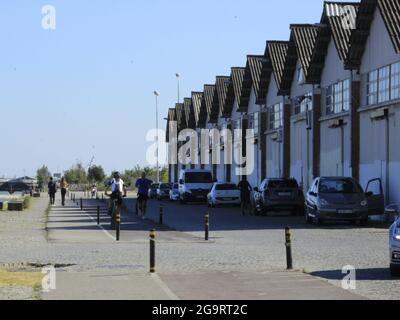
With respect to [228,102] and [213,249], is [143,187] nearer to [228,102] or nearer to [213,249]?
[213,249]

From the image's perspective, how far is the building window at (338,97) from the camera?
40438mm

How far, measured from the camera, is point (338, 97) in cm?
4188

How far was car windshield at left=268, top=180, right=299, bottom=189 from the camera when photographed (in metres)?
37.8

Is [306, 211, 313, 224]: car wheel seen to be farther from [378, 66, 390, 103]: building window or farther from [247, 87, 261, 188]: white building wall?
[247, 87, 261, 188]: white building wall

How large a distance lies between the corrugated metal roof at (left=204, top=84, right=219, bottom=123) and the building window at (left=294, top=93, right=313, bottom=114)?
25.5 m

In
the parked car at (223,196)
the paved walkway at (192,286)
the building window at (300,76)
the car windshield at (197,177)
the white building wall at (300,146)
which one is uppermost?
the building window at (300,76)

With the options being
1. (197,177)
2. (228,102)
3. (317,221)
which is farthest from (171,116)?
(317,221)

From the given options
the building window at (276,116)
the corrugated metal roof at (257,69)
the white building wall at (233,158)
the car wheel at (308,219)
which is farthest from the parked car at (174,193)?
the car wheel at (308,219)

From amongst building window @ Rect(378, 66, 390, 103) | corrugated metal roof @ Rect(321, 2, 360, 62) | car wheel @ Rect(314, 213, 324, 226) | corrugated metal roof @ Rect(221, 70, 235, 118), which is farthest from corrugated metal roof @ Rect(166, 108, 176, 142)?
car wheel @ Rect(314, 213, 324, 226)

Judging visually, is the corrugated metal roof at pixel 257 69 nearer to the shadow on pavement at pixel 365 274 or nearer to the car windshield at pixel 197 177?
the car windshield at pixel 197 177

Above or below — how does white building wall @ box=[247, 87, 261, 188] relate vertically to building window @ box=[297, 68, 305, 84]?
below

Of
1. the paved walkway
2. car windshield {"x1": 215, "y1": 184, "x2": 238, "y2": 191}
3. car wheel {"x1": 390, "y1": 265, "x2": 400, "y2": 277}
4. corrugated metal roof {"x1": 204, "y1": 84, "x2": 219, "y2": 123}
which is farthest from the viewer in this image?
corrugated metal roof {"x1": 204, "y1": 84, "x2": 219, "y2": 123}

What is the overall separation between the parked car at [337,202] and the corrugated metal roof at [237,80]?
106 feet

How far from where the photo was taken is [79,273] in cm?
1459
